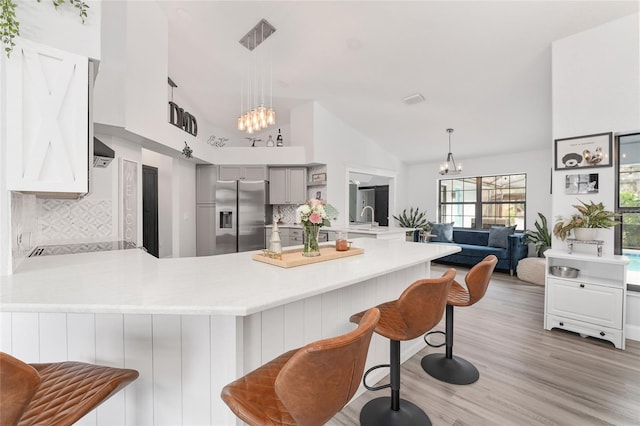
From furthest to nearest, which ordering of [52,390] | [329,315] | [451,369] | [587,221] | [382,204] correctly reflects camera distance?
[382,204] → [587,221] → [451,369] → [329,315] → [52,390]

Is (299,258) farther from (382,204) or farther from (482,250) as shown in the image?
(382,204)

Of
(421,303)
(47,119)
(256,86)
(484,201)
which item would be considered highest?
(256,86)

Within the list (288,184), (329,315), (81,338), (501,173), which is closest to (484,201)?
(501,173)

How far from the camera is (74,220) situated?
8.30 ft

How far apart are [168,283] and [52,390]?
48 cm

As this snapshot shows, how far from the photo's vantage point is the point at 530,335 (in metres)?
2.81

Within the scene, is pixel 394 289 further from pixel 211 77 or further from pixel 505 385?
pixel 211 77

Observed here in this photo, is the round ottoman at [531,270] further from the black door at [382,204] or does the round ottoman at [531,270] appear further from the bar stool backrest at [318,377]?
the bar stool backrest at [318,377]

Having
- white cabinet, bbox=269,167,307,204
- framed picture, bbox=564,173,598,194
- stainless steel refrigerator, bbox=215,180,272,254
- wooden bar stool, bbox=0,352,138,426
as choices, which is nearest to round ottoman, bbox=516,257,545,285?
framed picture, bbox=564,173,598,194

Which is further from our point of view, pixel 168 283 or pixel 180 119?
pixel 180 119

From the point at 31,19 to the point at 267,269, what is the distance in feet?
5.63

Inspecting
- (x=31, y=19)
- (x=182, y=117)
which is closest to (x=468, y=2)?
(x=31, y=19)

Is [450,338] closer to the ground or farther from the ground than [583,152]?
closer to the ground

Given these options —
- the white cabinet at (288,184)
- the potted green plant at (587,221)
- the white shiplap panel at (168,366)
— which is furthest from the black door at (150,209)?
the potted green plant at (587,221)
